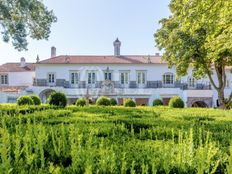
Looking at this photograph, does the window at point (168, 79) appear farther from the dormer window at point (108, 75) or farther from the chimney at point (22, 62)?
the chimney at point (22, 62)

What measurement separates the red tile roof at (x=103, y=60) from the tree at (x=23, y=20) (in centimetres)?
2354

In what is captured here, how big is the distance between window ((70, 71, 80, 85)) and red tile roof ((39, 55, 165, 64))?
4.87 feet

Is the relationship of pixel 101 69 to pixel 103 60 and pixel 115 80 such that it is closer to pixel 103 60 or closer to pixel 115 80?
pixel 103 60

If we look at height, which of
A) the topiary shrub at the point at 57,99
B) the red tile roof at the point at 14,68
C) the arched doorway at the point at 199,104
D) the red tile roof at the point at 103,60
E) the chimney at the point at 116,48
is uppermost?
the chimney at the point at 116,48

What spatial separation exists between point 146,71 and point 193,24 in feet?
116

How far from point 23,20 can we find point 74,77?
24.7m

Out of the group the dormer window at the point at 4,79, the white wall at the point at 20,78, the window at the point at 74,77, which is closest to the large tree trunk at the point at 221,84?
the window at the point at 74,77

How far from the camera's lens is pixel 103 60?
50125mm

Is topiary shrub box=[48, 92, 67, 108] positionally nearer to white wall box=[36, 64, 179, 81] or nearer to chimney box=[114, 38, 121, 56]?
white wall box=[36, 64, 179, 81]

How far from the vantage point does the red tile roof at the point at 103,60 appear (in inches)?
1946

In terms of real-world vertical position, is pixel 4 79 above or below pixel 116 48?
below

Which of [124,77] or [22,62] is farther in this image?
[22,62]

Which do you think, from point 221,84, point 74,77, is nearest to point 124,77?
point 74,77

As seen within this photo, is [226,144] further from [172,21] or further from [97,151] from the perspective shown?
[172,21]
